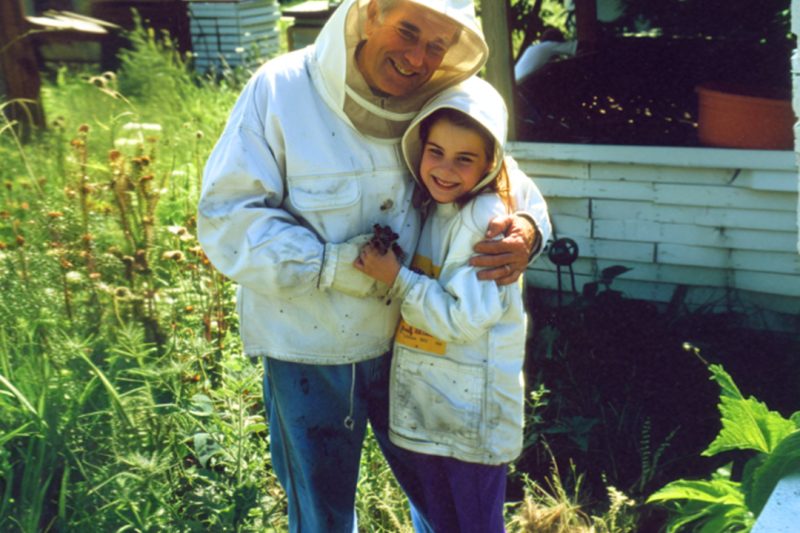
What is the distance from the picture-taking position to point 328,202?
2361mm

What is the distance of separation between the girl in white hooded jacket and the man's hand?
3 cm

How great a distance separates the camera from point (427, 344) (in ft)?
7.96

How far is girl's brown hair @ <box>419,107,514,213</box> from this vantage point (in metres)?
2.33

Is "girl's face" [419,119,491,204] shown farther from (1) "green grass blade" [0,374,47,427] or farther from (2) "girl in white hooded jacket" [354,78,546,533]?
(1) "green grass blade" [0,374,47,427]

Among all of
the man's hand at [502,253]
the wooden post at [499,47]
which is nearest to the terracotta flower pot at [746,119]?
the wooden post at [499,47]

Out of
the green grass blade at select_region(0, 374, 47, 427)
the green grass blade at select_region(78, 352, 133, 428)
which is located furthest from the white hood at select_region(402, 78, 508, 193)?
the green grass blade at select_region(0, 374, 47, 427)

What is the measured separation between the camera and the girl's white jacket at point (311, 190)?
2293 mm

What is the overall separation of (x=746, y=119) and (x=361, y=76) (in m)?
2.79

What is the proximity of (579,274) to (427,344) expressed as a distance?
112 inches

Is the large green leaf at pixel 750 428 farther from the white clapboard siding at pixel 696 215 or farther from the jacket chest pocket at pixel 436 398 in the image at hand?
the white clapboard siding at pixel 696 215

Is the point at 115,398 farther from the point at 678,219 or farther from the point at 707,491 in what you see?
the point at 678,219

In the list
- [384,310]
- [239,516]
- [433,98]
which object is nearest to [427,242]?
[384,310]

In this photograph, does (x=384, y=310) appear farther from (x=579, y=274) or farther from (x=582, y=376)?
(x=579, y=274)

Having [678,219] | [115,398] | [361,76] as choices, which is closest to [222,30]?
[678,219]
